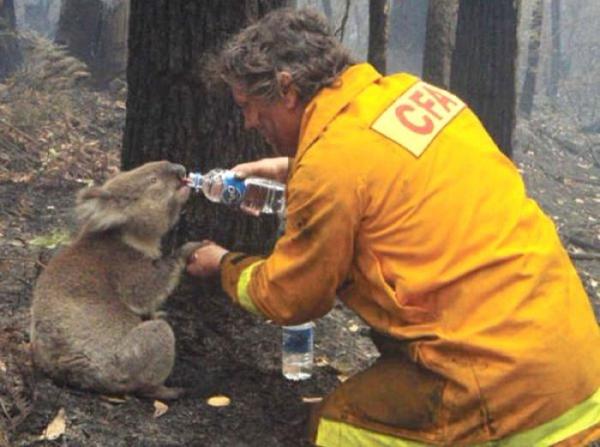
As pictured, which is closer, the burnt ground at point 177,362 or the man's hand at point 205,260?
the burnt ground at point 177,362

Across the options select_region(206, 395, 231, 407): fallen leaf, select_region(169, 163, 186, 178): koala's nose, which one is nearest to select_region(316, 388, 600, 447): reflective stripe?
select_region(206, 395, 231, 407): fallen leaf

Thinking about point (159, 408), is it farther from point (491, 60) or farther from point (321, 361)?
point (491, 60)

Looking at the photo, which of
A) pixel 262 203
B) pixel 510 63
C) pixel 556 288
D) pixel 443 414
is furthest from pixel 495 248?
pixel 510 63

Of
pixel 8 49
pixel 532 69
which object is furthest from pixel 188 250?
pixel 532 69

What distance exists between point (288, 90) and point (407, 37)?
67.9ft

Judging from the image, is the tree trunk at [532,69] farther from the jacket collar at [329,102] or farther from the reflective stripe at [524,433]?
the reflective stripe at [524,433]

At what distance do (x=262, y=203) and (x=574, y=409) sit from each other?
6.10 feet

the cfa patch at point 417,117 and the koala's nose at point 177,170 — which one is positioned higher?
the cfa patch at point 417,117

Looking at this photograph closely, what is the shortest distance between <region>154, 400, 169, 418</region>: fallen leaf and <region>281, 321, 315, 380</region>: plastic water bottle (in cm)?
77

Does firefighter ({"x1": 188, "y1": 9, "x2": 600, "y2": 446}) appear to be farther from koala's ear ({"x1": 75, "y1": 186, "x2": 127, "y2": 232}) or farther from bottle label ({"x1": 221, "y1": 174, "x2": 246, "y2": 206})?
koala's ear ({"x1": 75, "y1": 186, "x2": 127, "y2": 232})

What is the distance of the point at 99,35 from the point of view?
13.6m

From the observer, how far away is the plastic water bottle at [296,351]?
17.4 feet

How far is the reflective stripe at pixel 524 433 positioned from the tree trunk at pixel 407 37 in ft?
65.9

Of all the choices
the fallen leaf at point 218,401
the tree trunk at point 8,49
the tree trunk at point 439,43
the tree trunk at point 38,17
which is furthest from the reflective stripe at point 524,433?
the tree trunk at point 38,17
